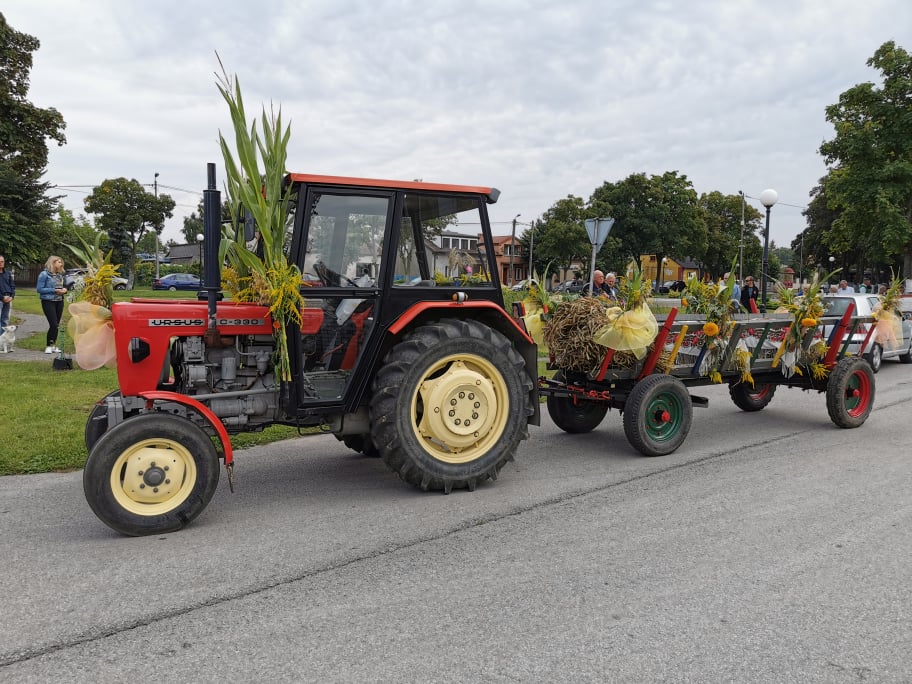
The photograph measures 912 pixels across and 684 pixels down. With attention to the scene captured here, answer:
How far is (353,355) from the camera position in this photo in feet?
16.7

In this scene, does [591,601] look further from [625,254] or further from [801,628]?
[625,254]

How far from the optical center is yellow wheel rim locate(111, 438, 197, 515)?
4.16m

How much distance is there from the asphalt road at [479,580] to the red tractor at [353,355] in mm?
420

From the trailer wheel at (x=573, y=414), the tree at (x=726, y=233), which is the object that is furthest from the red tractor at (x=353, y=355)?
the tree at (x=726, y=233)

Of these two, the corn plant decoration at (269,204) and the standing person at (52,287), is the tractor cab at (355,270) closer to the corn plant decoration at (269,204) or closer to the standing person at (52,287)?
the corn plant decoration at (269,204)

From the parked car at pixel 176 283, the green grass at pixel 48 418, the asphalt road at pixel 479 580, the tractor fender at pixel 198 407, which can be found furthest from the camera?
the parked car at pixel 176 283

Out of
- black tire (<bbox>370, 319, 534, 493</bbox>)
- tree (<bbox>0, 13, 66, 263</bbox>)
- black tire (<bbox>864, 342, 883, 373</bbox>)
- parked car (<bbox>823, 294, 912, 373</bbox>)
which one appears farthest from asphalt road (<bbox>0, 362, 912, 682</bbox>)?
tree (<bbox>0, 13, 66, 263</bbox>)

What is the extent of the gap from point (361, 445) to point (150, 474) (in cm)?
223

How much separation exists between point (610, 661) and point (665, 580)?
0.92 meters

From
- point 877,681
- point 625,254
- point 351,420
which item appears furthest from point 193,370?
point 625,254

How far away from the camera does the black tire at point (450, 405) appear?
490cm

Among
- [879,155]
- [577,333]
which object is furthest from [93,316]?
[879,155]

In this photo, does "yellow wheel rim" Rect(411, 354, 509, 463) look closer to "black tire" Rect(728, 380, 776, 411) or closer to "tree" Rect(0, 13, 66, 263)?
"black tire" Rect(728, 380, 776, 411)

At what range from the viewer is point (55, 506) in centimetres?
478
